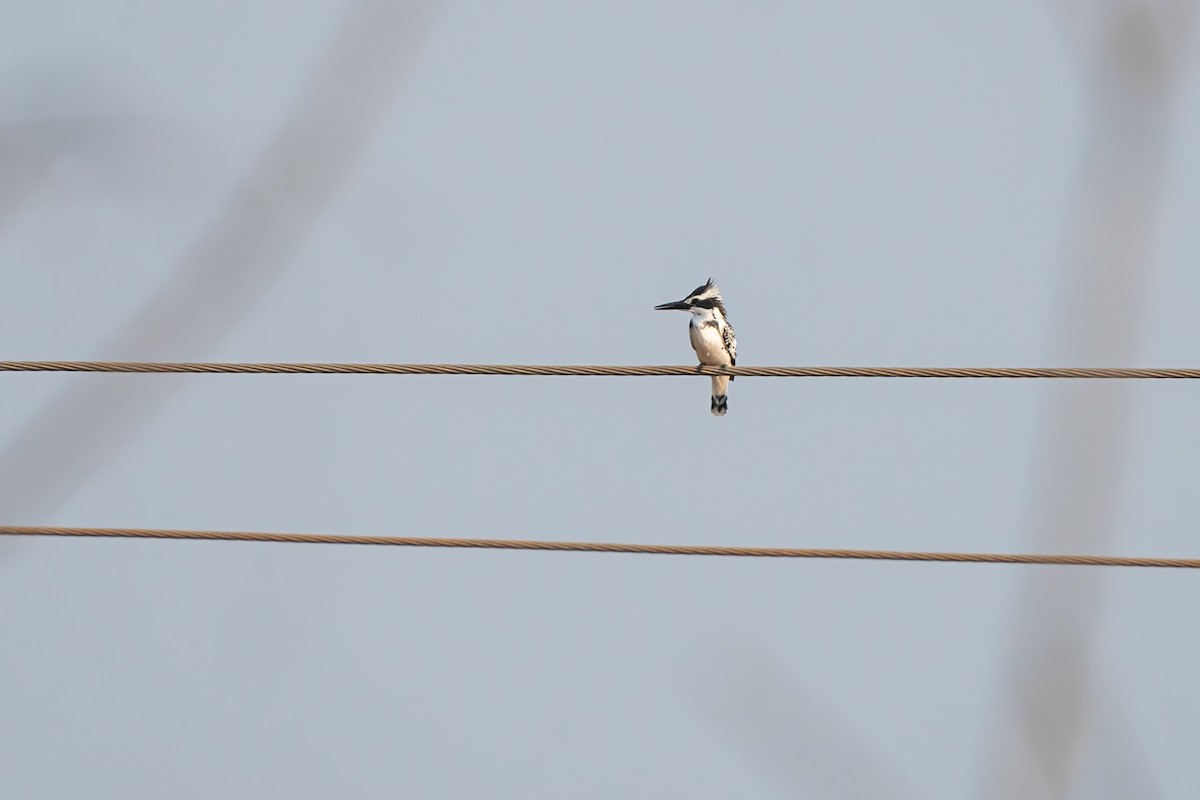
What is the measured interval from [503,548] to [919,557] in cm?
187

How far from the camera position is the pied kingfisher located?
41.0ft

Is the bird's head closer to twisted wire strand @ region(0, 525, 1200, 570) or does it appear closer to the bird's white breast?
the bird's white breast

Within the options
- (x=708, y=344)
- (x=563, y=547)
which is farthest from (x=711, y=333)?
(x=563, y=547)

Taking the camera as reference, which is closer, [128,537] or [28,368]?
[128,537]

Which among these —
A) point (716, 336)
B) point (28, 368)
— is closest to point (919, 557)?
point (28, 368)

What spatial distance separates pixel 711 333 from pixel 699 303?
0.48 meters

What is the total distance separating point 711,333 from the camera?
1251 centimetres

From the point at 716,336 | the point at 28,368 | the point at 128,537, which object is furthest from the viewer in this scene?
the point at 716,336

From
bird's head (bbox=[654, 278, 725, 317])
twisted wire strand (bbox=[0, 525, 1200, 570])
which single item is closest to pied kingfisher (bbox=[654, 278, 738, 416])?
bird's head (bbox=[654, 278, 725, 317])

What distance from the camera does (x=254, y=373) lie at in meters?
6.37

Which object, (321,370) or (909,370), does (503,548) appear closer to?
(321,370)

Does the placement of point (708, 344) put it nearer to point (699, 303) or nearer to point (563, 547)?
point (699, 303)

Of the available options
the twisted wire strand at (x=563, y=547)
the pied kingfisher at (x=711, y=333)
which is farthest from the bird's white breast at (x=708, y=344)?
the twisted wire strand at (x=563, y=547)

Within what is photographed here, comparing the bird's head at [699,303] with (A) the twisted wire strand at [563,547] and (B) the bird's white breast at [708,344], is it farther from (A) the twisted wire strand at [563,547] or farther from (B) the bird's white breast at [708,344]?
(A) the twisted wire strand at [563,547]
